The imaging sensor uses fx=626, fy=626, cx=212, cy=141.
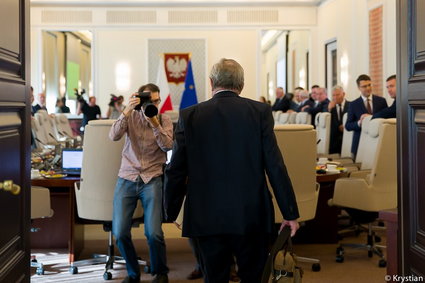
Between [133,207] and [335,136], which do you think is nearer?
[133,207]

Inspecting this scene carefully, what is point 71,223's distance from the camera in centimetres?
474

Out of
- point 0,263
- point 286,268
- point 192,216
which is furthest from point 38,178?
point 0,263

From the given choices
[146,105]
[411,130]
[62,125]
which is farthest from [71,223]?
[62,125]

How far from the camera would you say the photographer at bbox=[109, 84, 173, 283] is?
3.91 meters

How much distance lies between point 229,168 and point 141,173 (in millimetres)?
1359

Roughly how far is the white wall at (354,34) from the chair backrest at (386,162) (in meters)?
4.97

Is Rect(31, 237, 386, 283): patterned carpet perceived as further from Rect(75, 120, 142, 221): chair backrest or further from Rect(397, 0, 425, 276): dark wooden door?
Rect(397, 0, 425, 276): dark wooden door

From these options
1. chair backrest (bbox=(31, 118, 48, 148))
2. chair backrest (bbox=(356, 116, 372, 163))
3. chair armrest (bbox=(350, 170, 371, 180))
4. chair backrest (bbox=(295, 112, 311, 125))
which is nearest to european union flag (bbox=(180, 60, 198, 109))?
chair backrest (bbox=(295, 112, 311, 125))

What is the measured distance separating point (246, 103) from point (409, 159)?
0.98 meters

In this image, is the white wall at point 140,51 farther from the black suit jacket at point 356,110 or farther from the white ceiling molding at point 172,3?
the black suit jacket at point 356,110

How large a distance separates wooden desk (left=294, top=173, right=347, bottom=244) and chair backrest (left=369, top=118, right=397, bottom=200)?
0.74m

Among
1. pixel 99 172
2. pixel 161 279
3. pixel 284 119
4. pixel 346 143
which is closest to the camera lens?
pixel 161 279

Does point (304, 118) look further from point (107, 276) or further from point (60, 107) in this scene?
point (60, 107)

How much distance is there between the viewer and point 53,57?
16547mm
